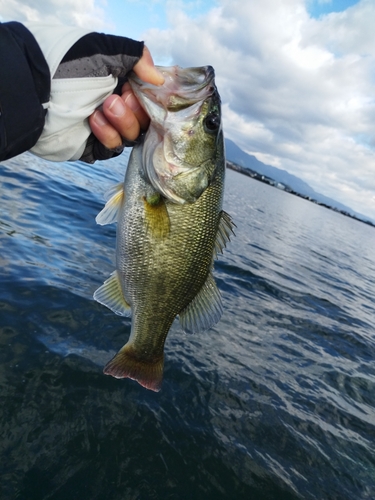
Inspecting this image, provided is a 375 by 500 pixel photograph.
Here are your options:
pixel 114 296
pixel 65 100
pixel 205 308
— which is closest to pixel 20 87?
pixel 65 100

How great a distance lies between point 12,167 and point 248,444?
13561 mm

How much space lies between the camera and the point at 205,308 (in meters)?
3.18

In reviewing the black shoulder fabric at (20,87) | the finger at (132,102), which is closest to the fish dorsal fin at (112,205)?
the finger at (132,102)

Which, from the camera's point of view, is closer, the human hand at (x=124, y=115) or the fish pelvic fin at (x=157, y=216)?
the human hand at (x=124, y=115)

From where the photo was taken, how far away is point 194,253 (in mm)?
2865

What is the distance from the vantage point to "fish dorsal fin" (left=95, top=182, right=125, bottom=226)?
293cm

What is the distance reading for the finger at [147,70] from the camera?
7.93ft

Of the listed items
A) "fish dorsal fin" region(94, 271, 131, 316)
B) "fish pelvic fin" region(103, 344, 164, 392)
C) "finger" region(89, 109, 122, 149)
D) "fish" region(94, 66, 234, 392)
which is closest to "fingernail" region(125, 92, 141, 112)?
"fish" region(94, 66, 234, 392)

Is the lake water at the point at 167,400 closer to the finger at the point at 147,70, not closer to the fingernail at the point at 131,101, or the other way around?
the fingernail at the point at 131,101

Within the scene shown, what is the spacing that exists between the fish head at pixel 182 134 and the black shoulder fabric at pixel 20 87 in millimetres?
721

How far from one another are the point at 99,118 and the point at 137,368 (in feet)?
7.35

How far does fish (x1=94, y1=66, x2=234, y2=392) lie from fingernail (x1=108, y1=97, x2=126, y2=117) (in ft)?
0.51

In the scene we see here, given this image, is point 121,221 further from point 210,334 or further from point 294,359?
point 294,359

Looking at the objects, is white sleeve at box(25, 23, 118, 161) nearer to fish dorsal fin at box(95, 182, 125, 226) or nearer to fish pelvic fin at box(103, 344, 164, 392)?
fish dorsal fin at box(95, 182, 125, 226)
